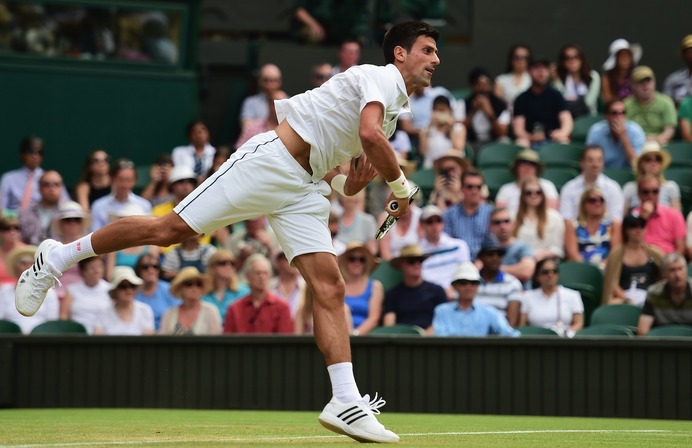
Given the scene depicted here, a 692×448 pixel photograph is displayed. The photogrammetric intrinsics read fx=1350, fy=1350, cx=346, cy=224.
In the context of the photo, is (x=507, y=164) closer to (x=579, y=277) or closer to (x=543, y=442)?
(x=579, y=277)

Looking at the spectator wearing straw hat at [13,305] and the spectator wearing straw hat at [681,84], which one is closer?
the spectator wearing straw hat at [13,305]

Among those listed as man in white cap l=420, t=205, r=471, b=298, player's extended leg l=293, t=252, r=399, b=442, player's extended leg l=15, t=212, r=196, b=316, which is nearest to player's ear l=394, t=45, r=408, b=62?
player's extended leg l=293, t=252, r=399, b=442

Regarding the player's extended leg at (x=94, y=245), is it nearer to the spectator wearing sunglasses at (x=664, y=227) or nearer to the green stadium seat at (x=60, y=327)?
the green stadium seat at (x=60, y=327)

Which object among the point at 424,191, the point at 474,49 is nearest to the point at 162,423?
the point at 424,191

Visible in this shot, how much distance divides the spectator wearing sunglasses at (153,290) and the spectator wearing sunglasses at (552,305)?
10.3 ft

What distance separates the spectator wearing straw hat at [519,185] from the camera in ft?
43.4

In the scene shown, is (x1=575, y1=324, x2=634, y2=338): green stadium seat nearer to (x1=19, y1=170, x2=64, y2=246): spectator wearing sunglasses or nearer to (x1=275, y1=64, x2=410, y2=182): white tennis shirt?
(x1=275, y1=64, x2=410, y2=182): white tennis shirt

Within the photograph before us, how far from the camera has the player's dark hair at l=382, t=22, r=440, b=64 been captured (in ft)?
22.0

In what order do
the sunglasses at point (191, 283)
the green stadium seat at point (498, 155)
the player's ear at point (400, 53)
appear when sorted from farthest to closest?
the green stadium seat at point (498, 155)
the sunglasses at point (191, 283)
the player's ear at point (400, 53)

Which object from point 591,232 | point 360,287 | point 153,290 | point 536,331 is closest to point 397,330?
point 360,287

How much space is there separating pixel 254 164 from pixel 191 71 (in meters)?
10.0

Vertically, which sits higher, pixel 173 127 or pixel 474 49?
pixel 474 49

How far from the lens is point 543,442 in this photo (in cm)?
667

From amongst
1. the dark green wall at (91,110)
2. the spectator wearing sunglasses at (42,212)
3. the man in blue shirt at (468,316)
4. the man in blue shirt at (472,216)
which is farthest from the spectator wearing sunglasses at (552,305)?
the dark green wall at (91,110)
